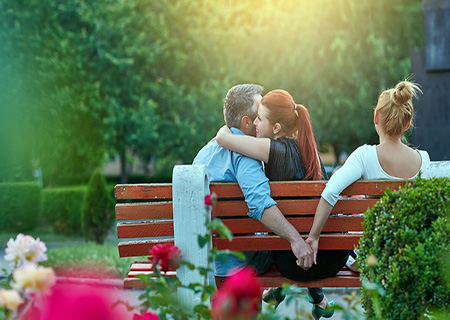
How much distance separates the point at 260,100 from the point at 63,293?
9.45 feet

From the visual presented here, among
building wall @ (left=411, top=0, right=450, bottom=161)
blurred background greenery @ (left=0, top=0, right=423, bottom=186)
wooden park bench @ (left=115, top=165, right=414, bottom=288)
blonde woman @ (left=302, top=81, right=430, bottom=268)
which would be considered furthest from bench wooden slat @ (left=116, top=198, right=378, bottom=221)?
blurred background greenery @ (left=0, top=0, right=423, bottom=186)

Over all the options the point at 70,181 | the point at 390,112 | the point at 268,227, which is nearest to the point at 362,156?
the point at 390,112

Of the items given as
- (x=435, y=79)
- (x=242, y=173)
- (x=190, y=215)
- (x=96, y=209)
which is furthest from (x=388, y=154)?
(x=96, y=209)

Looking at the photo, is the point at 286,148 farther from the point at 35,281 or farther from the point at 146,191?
the point at 35,281

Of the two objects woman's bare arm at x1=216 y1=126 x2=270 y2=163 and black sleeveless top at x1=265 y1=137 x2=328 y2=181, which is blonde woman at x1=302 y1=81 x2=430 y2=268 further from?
woman's bare arm at x1=216 y1=126 x2=270 y2=163

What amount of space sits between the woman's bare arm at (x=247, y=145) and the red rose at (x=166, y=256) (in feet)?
3.57

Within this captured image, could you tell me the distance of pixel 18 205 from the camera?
1695 centimetres

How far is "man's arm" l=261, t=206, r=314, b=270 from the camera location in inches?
133

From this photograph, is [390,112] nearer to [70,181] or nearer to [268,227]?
[268,227]

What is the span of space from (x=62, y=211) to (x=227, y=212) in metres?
15.3

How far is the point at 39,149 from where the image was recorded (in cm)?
2114

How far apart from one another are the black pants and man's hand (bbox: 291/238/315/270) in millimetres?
126

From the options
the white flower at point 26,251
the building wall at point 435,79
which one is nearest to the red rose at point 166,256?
the white flower at point 26,251

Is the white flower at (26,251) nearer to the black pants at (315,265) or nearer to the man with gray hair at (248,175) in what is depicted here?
the man with gray hair at (248,175)
